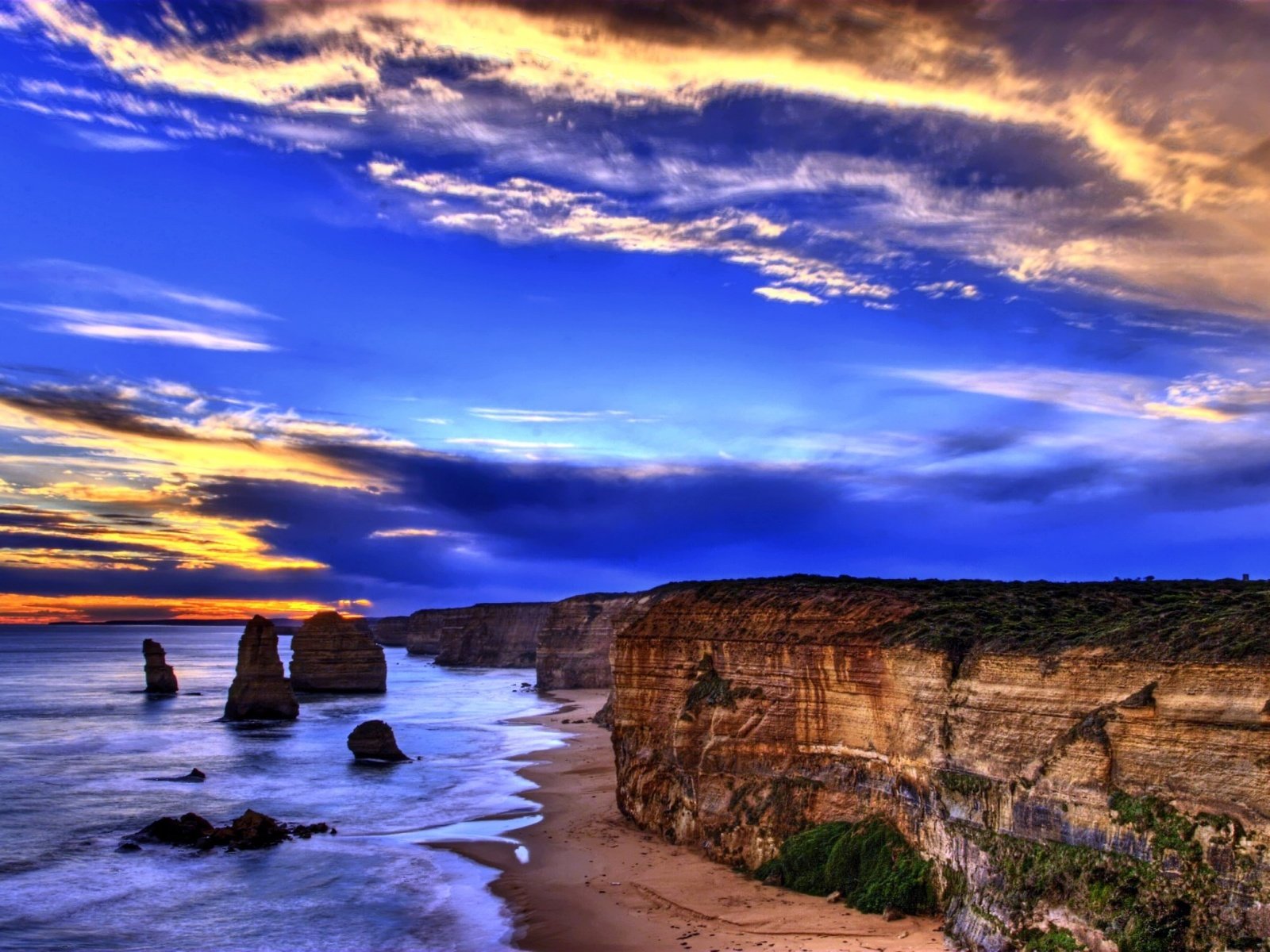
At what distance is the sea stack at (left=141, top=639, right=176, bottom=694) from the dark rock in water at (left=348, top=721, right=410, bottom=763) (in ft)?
Answer: 202

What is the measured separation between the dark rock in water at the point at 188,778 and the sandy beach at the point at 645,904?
2097 centimetres

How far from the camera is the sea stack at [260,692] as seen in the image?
3108 inches

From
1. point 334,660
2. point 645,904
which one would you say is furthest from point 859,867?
point 334,660

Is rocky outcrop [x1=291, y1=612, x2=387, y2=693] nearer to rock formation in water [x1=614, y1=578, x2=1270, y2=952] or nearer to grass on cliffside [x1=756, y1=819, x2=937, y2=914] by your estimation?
rock formation in water [x1=614, y1=578, x2=1270, y2=952]

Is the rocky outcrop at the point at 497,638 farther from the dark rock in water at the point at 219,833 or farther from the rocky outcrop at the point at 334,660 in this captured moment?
the dark rock in water at the point at 219,833

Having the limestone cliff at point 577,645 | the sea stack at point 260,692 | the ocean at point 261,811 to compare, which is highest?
the limestone cliff at point 577,645

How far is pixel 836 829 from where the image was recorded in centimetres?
2647

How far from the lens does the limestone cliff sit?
11569 centimetres

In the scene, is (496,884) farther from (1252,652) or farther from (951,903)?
(1252,652)

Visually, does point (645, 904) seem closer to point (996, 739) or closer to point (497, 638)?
point (996, 739)

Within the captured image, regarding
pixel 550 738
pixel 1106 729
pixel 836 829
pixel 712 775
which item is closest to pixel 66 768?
pixel 550 738

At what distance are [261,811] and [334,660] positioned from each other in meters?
65.1

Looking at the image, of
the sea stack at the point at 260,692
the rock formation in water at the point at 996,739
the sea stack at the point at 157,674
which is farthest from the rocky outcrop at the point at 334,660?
the rock formation in water at the point at 996,739

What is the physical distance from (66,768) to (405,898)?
35596 millimetres
